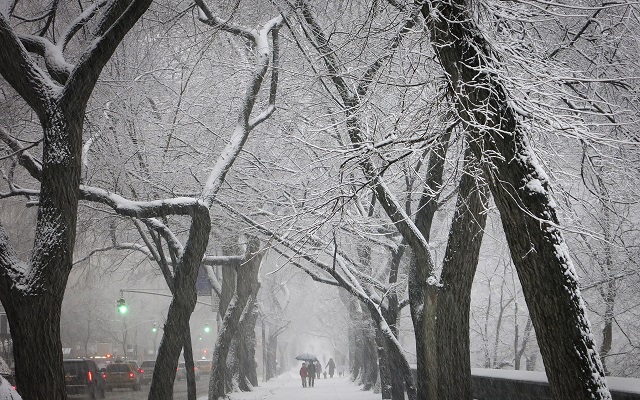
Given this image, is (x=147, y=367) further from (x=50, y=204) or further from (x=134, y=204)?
(x=50, y=204)

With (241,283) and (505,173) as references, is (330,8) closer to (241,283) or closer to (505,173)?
(505,173)

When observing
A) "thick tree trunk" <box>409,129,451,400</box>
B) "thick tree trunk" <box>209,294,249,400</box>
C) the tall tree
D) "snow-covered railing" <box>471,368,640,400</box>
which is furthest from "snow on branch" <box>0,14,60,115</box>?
"thick tree trunk" <box>209,294,249,400</box>

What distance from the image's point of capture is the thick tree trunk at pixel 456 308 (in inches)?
369

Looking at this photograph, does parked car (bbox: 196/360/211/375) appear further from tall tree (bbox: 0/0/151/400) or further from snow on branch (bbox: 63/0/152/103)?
snow on branch (bbox: 63/0/152/103)

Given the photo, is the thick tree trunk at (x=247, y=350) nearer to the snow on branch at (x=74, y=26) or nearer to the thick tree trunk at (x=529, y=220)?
the snow on branch at (x=74, y=26)

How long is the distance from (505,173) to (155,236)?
36.4 feet

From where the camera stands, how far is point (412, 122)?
781 cm

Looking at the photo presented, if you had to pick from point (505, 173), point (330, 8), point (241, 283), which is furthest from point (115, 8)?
point (241, 283)

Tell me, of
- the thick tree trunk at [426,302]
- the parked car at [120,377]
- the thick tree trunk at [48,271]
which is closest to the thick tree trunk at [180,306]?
the thick tree trunk at [48,271]

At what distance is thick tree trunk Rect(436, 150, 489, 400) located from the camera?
9.38 meters

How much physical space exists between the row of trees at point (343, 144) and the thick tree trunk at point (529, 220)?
0.02 m

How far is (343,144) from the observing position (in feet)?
41.7

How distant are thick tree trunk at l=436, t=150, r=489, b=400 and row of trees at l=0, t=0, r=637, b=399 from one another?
1.1 inches

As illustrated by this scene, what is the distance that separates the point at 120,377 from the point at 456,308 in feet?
91.1
